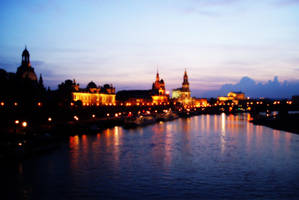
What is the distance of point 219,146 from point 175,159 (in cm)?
1247

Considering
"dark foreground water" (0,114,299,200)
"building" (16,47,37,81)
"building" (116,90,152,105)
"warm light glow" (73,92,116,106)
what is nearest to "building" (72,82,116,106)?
"warm light glow" (73,92,116,106)

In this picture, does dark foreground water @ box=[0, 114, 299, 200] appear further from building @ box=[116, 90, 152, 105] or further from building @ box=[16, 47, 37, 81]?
building @ box=[116, 90, 152, 105]

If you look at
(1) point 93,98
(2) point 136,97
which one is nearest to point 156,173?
(1) point 93,98

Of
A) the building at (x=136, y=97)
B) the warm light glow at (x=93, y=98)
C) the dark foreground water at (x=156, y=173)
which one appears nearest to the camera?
the dark foreground water at (x=156, y=173)

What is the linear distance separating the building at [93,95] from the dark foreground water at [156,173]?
90.7 m

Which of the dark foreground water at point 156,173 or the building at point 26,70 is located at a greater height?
the building at point 26,70

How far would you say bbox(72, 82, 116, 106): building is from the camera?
13444 cm

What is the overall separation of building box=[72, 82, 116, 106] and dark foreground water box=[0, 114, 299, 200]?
90721 mm

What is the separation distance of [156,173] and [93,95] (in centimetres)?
11714

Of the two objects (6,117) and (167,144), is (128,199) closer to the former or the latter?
(167,144)

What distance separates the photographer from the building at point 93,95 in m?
134

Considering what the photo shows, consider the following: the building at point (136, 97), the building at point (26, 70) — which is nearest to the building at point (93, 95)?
the building at point (136, 97)

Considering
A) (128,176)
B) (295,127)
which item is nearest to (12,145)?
(128,176)

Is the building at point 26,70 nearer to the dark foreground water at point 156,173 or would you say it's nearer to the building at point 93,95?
the building at point 93,95
